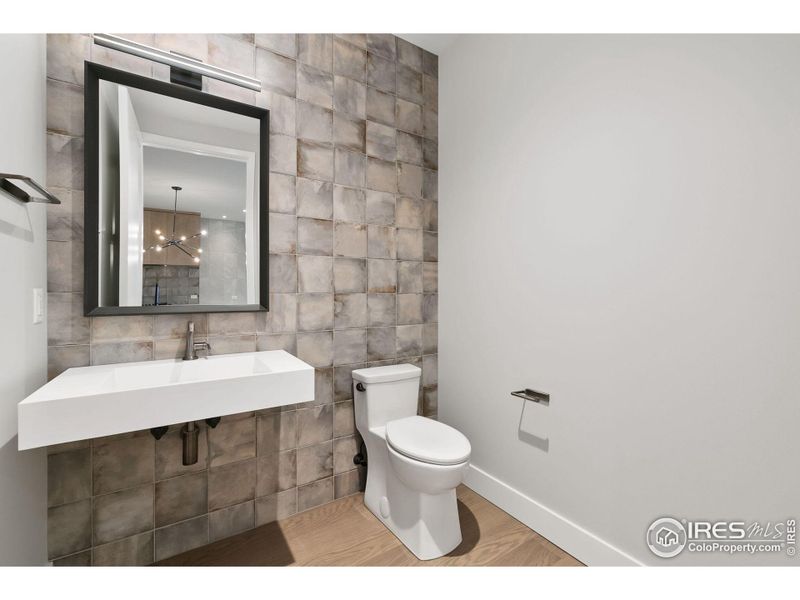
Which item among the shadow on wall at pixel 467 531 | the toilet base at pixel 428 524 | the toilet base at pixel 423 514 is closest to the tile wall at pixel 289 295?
the toilet base at pixel 423 514

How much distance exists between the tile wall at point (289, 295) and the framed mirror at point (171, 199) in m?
0.06

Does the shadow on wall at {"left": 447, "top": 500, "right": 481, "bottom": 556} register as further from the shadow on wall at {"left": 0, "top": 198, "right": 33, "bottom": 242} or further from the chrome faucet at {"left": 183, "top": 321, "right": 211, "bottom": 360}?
the shadow on wall at {"left": 0, "top": 198, "right": 33, "bottom": 242}

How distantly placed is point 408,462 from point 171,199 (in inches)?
60.4

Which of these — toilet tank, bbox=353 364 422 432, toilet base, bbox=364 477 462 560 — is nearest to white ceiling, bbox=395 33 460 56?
toilet tank, bbox=353 364 422 432

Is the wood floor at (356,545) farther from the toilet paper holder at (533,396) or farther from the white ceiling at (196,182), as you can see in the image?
Answer: the white ceiling at (196,182)

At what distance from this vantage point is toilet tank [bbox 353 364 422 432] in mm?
1930

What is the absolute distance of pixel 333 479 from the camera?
2.01m

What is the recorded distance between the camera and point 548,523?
5.58 feet

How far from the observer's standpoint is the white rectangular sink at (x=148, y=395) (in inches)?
40.6

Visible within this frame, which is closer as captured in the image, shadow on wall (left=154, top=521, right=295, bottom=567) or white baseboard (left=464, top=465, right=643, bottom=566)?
white baseboard (left=464, top=465, right=643, bottom=566)

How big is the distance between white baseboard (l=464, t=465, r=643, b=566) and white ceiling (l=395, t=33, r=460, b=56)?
8.24 ft

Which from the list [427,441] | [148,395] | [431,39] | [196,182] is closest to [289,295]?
[196,182]
